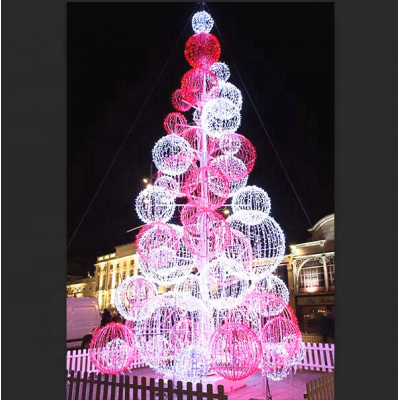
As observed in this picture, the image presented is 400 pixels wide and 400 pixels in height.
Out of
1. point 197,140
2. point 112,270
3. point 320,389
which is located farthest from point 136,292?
point 112,270

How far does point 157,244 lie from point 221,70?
11.4 feet

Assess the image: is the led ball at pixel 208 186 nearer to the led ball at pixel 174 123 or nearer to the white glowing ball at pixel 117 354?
the led ball at pixel 174 123

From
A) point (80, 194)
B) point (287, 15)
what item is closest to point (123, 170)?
point (80, 194)

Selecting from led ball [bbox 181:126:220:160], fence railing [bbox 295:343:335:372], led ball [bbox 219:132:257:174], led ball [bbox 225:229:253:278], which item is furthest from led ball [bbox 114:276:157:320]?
fence railing [bbox 295:343:335:372]

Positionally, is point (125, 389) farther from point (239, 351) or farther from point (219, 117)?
point (219, 117)

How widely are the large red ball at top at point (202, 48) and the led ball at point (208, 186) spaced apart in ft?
6.90

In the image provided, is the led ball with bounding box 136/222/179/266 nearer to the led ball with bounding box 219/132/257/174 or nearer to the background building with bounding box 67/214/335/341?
the led ball with bounding box 219/132/257/174

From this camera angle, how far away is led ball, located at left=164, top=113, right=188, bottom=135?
647cm

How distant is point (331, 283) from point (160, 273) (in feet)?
42.2

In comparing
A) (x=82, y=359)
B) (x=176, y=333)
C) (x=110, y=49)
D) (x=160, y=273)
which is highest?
(x=110, y=49)

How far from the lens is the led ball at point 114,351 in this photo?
5516 mm

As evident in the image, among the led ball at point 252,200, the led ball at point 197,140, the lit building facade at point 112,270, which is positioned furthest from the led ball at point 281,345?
the lit building facade at point 112,270

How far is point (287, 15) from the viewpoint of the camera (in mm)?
4852
